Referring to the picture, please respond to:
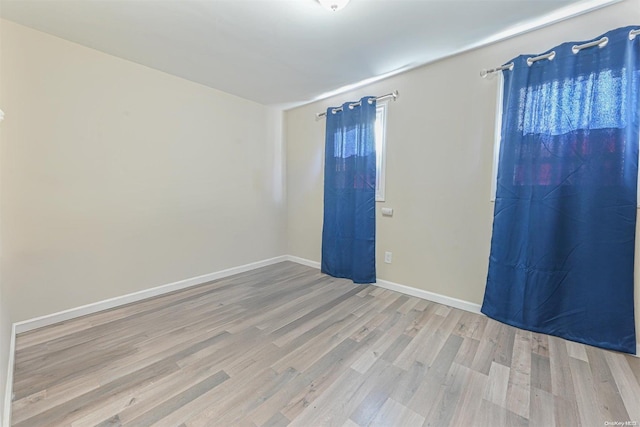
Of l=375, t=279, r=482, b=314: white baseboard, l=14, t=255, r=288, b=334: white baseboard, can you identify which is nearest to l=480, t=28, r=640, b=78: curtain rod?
l=375, t=279, r=482, b=314: white baseboard

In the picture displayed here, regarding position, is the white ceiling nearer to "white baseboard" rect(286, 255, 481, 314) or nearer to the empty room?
the empty room

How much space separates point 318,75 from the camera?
2658mm

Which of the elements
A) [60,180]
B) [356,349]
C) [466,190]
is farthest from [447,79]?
[60,180]

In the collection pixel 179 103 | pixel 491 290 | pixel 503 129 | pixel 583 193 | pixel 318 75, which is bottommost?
pixel 491 290

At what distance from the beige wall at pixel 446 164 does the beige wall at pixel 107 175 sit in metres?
1.89

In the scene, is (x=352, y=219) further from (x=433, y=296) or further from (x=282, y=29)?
(x=282, y=29)

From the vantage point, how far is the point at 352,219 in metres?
3.03

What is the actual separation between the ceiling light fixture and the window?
1.30m

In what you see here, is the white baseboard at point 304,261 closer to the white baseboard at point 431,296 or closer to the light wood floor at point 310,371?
the white baseboard at point 431,296

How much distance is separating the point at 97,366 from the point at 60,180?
5.04 feet

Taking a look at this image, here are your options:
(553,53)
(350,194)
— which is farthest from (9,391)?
(553,53)

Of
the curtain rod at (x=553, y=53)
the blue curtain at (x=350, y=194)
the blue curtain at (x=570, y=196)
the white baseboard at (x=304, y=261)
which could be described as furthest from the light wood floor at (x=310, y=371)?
the curtain rod at (x=553, y=53)

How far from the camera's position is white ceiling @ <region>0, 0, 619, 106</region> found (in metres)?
1.67

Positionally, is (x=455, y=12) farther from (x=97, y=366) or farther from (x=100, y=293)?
(x=100, y=293)
